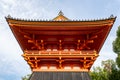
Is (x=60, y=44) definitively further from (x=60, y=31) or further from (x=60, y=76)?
(x=60, y=76)

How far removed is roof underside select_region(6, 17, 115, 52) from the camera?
14102 mm

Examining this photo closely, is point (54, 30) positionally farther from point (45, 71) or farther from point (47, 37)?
point (45, 71)

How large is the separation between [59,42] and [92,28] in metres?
2.37

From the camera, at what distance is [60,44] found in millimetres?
14781

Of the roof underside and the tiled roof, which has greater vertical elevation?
the roof underside

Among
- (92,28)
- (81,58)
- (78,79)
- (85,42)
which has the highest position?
(92,28)

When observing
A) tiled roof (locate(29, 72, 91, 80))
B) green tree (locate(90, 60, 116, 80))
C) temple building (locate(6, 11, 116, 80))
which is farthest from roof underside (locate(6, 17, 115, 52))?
green tree (locate(90, 60, 116, 80))

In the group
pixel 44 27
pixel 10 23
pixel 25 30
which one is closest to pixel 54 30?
pixel 44 27

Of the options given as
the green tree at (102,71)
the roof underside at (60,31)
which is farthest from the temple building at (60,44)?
the green tree at (102,71)

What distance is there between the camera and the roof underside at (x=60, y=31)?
14.1 metres

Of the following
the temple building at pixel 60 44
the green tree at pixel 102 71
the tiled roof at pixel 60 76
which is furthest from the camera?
the green tree at pixel 102 71

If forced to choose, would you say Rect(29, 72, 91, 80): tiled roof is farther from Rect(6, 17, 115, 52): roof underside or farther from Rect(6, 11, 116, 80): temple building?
Rect(6, 17, 115, 52): roof underside

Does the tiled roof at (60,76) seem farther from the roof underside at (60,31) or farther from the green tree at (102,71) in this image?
the green tree at (102,71)

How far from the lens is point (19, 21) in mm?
14148
